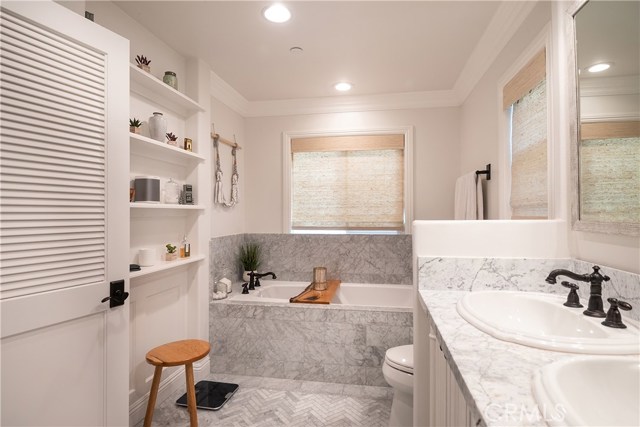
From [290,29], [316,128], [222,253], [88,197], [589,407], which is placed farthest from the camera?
[316,128]

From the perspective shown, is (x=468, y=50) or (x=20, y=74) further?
(x=468, y=50)

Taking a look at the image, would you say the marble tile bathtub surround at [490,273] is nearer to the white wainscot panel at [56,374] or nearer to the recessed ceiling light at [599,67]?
the recessed ceiling light at [599,67]

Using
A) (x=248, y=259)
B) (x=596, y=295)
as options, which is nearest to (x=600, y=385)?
(x=596, y=295)

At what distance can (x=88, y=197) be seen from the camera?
4.51 ft

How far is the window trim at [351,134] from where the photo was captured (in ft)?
10.7

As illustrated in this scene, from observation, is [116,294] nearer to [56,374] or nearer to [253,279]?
[56,374]

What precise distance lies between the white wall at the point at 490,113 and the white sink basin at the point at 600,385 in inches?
62.3

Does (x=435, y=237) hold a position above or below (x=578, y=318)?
above

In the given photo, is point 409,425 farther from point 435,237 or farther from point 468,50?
point 468,50

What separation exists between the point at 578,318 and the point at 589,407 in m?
0.47

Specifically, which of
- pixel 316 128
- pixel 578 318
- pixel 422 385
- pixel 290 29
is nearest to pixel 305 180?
pixel 316 128

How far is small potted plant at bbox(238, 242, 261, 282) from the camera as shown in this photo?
10.7ft

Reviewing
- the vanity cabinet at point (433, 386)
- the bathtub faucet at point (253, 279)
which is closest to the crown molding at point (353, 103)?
the bathtub faucet at point (253, 279)

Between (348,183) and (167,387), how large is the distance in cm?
246
